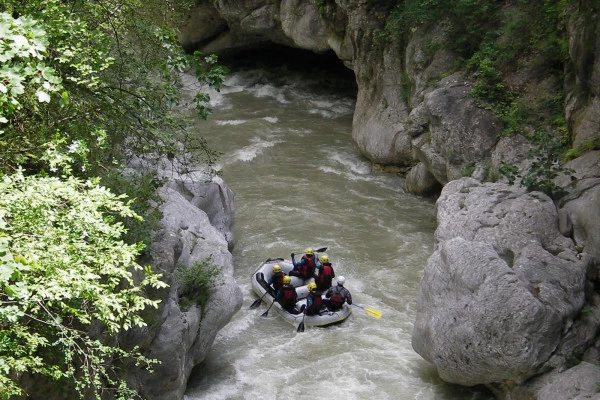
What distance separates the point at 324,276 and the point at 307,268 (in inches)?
21.4

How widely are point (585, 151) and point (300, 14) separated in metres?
11.4

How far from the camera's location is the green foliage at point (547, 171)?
427 inches

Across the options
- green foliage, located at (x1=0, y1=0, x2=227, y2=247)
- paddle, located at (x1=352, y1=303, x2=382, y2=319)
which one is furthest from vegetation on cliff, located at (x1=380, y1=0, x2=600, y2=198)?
green foliage, located at (x1=0, y1=0, x2=227, y2=247)

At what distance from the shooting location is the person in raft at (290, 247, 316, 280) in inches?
495

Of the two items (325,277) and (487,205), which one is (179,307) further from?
(487,205)

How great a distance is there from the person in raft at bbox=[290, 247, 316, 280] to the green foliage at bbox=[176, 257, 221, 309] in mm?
3069

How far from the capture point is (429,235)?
14344 mm

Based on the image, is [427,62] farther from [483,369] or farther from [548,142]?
[483,369]

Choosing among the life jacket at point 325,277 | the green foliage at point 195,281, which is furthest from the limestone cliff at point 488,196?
the green foliage at point 195,281

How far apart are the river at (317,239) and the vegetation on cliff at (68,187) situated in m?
3.42

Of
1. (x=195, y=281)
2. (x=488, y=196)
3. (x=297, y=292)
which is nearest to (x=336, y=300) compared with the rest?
(x=297, y=292)

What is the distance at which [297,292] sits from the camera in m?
12.3

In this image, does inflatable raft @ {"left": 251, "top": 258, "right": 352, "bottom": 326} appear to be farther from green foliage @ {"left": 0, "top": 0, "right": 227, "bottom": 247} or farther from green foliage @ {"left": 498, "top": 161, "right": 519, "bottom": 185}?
green foliage @ {"left": 0, "top": 0, "right": 227, "bottom": 247}

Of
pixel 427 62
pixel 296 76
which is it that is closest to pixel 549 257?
pixel 427 62
